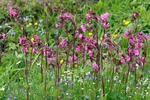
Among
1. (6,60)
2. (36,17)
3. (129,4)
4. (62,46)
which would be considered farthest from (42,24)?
(62,46)

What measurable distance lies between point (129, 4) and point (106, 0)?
55 cm

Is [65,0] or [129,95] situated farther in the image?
[65,0]

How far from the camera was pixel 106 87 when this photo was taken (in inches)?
111

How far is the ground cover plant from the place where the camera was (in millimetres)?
2516

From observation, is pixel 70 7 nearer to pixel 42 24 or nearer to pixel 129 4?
pixel 42 24

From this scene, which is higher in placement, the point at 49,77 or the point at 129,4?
the point at 129,4

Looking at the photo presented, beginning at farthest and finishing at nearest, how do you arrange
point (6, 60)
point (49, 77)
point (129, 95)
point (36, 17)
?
point (36, 17)
point (6, 60)
point (49, 77)
point (129, 95)

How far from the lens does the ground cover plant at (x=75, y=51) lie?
8.25 feet

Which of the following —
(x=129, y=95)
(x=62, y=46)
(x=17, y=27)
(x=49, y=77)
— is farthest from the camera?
(x=17, y=27)

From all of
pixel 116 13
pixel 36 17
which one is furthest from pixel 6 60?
pixel 116 13

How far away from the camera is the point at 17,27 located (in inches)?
205

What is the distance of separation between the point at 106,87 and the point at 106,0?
378cm

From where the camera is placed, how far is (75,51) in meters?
4.66

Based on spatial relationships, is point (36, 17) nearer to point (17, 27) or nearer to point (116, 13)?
point (17, 27)
